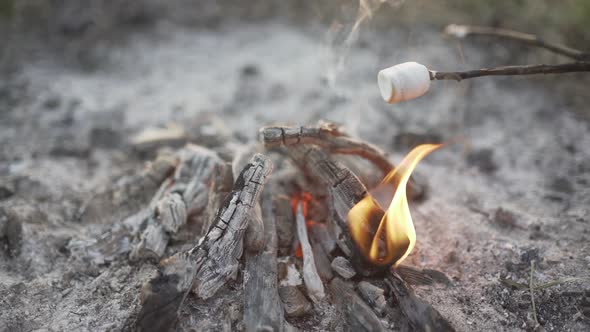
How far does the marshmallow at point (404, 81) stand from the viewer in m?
2.12

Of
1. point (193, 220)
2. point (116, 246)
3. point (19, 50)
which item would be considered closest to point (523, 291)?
point (193, 220)

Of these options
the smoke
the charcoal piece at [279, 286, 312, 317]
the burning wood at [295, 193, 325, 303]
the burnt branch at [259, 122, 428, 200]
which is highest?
the smoke

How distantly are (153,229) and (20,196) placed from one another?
1478mm

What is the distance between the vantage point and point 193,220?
10.1 ft

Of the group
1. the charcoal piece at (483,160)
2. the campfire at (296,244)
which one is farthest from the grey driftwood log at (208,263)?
the charcoal piece at (483,160)

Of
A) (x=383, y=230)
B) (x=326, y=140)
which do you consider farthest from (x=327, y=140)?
(x=383, y=230)

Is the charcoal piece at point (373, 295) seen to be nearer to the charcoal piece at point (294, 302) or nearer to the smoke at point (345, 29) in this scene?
the charcoal piece at point (294, 302)

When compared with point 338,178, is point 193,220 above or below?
below

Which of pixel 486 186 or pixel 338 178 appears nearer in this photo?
pixel 338 178

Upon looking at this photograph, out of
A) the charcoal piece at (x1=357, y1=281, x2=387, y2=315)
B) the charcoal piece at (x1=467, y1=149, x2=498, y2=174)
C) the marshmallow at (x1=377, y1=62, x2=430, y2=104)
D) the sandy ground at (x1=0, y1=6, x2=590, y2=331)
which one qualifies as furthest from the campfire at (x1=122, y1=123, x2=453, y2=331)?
the charcoal piece at (x1=467, y1=149, x2=498, y2=174)

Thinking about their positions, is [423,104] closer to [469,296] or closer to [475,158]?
[475,158]

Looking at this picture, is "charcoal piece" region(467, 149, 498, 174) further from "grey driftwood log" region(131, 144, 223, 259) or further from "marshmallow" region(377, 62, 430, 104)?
"grey driftwood log" region(131, 144, 223, 259)

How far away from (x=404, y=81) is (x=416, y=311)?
1.32 metres

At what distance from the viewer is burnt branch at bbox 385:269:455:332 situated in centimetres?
224
